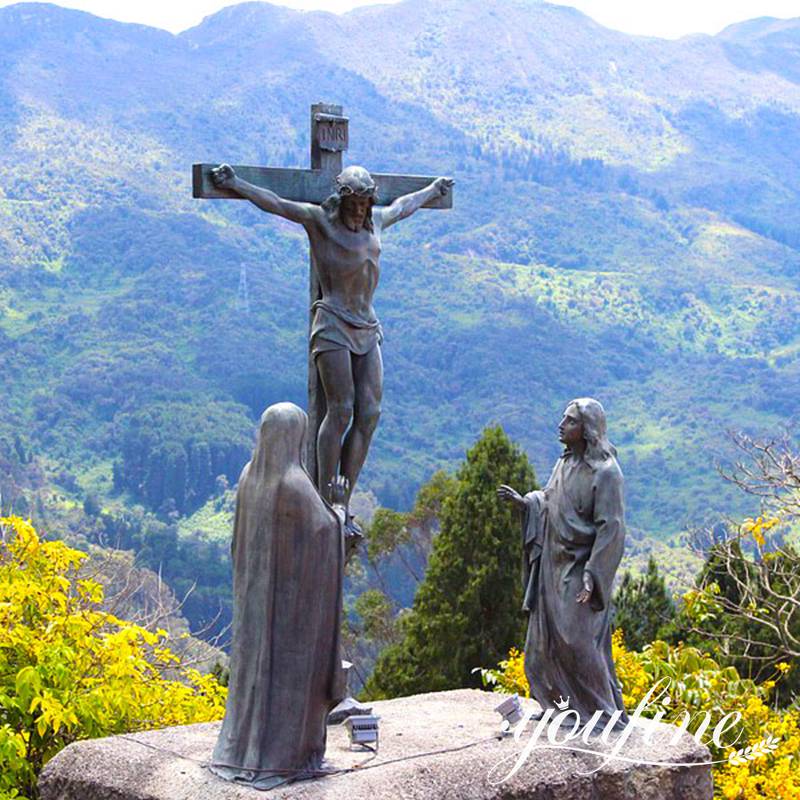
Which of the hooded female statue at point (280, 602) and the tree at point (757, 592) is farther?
the tree at point (757, 592)

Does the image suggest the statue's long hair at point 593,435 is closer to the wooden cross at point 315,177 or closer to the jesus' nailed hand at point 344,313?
the jesus' nailed hand at point 344,313

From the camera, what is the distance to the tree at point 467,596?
25.0 meters

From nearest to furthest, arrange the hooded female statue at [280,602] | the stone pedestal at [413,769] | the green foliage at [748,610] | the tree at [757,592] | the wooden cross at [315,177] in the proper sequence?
1. the hooded female statue at [280,602]
2. the stone pedestal at [413,769]
3. the wooden cross at [315,177]
4. the tree at [757,592]
5. the green foliage at [748,610]

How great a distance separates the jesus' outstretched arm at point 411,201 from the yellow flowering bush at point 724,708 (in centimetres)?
478

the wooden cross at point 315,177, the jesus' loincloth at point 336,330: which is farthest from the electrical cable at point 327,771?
the jesus' loincloth at point 336,330

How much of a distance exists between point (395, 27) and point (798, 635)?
154839 mm

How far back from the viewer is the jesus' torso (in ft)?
37.9

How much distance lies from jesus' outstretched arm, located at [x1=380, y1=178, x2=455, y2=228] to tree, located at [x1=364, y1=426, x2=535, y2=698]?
13.0 meters

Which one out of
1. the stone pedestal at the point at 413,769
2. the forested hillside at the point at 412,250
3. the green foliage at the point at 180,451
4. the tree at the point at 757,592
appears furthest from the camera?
the forested hillside at the point at 412,250

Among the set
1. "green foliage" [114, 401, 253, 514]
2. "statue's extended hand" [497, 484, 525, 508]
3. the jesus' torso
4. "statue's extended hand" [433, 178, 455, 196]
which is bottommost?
"green foliage" [114, 401, 253, 514]

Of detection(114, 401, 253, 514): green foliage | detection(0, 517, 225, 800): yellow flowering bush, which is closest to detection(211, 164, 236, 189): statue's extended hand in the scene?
detection(0, 517, 225, 800): yellow flowering bush

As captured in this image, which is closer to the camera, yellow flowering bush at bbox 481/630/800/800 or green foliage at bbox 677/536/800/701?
yellow flowering bush at bbox 481/630/800/800

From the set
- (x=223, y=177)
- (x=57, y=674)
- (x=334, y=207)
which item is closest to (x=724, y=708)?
(x=57, y=674)

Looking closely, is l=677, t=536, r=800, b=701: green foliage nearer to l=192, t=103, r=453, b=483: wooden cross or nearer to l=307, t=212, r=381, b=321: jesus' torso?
l=192, t=103, r=453, b=483: wooden cross
